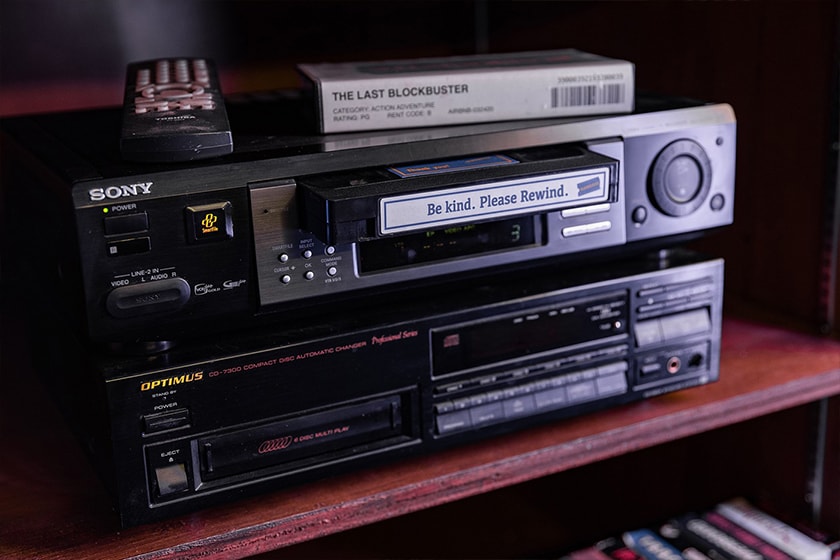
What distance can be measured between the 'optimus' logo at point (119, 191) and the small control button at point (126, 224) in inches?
0.5

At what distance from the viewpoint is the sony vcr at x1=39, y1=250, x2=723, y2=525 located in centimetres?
72

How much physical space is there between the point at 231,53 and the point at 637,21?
0.49 meters

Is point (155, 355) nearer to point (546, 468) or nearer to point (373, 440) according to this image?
point (373, 440)

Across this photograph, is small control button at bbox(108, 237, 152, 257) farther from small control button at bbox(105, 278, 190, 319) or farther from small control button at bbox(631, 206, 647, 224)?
small control button at bbox(631, 206, 647, 224)

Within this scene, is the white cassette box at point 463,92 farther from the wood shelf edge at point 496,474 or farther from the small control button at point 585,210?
the wood shelf edge at point 496,474

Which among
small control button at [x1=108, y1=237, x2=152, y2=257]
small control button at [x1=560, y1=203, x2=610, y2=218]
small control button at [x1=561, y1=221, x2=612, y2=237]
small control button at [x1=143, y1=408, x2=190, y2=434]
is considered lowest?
small control button at [x1=143, y1=408, x2=190, y2=434]

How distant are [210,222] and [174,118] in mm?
89

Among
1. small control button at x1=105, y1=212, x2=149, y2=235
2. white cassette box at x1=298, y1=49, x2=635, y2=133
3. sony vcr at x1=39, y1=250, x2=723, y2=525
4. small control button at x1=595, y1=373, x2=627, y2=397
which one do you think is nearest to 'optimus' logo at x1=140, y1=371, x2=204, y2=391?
sony vcr at x1=39, y1=250, x2=723, y2=525

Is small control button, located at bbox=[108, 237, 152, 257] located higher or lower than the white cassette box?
lower

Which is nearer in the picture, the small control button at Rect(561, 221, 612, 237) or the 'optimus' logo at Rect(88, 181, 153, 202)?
the 'optimus' logo at Rect(88, 181, 153, 202)

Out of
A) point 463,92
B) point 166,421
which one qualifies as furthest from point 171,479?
point 463,92

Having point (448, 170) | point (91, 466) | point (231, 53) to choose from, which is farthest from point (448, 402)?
point (231, 53)

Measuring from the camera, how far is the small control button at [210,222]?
0.69 metres

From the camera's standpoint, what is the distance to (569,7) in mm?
1241
